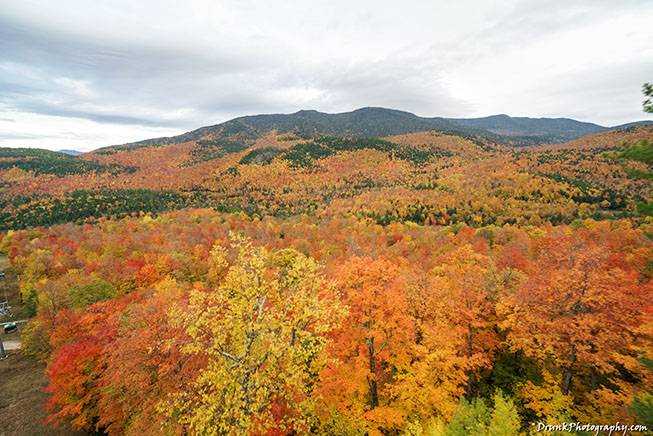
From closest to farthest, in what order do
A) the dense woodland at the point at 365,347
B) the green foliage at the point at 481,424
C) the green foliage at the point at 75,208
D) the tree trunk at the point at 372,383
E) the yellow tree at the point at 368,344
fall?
the dense woodland at the point at 365,347
the green foliage at the point at 481,424
the yellow tree at the point at 368,344
the tree trunk at the point at 372,383
the green foliage at the point at 75,208

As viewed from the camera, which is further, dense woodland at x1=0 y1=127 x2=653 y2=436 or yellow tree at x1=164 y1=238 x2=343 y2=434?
dense woodland at x1=0 y1=127 x2=653 y2=436

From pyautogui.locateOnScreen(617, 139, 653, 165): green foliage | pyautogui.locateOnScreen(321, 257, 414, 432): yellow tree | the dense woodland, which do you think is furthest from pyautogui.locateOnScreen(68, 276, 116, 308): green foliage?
pyautogui.locateOnScreen(617, 139, 653, 165): green foliage

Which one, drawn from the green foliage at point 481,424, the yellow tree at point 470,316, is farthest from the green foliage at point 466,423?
the yellow tree at point 470,316

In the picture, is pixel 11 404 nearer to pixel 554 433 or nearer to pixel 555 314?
pixel 554 433

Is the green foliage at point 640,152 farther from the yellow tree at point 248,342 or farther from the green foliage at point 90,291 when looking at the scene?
the green foliage at point 90,291

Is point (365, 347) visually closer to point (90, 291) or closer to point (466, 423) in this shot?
point (466, 423)

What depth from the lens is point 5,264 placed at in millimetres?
85562

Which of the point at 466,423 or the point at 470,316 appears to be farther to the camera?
the point at 470,316

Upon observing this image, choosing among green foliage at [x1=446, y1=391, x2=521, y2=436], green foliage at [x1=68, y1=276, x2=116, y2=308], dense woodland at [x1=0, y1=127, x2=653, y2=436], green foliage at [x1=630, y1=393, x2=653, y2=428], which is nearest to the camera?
Result: green foliage at [x1=630, y1=393, x2=653, y2=428]

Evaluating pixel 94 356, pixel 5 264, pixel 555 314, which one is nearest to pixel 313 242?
pixel 94 356

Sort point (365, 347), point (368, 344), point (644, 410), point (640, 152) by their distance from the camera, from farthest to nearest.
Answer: point (365, 347) → point (368, 344) → point (640, 152) → point (644, 410)

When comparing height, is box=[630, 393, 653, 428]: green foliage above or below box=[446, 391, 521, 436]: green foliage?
above

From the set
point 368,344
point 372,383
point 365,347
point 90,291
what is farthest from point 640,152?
point 90,291

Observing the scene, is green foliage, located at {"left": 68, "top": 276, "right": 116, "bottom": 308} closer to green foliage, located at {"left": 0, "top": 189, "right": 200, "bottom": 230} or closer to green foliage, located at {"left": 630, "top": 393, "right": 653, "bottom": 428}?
green foliage, located at {"left": 630, "top": 393, "right": 653, "bottom": 428}
